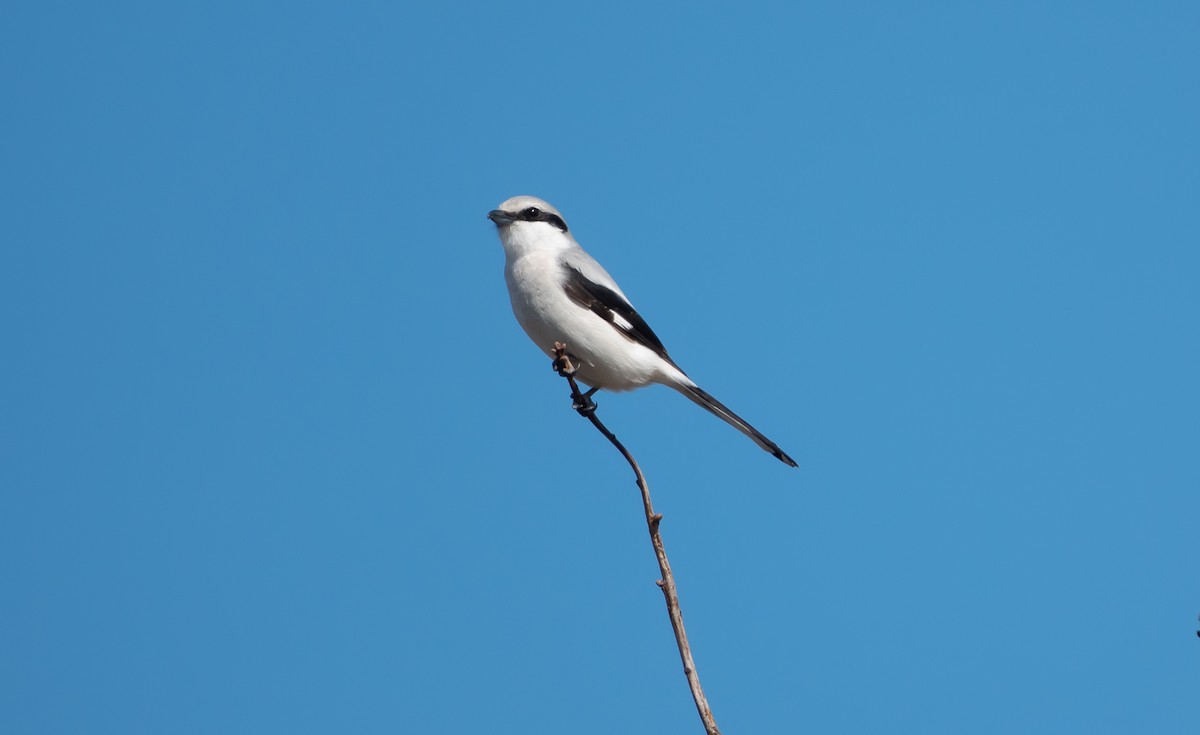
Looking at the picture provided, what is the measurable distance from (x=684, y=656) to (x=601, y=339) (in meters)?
3.72

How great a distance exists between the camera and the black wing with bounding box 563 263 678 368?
21.5 ft

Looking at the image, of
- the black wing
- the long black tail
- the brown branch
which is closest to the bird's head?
the black wing

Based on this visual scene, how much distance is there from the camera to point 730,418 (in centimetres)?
679

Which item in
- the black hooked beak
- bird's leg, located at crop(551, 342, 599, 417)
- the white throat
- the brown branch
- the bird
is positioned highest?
the black hooked beak

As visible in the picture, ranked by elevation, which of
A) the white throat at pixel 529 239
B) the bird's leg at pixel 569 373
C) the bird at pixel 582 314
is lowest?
the bird's leg at pixel 569 373

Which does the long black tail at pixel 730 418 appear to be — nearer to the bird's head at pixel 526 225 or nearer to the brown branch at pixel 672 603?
the bird's head at pixel 526 225

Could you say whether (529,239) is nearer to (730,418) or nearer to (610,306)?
(610,306)

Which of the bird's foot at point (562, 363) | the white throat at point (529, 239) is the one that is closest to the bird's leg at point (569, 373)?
the bird's foot at point (562, 363)

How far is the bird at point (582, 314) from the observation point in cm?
646

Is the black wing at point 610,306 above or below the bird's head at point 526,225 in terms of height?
below

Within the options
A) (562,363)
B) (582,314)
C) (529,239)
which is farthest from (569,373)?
(529,239)

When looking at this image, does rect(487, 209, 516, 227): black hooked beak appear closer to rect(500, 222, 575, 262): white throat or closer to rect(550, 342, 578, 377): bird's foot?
rect(500, 222, 575, 262): white throat

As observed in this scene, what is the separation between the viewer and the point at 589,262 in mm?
6891

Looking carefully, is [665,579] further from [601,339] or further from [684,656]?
[601,339]
